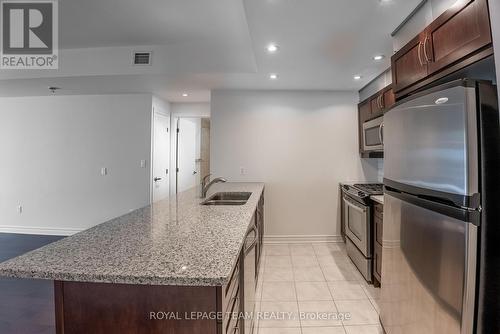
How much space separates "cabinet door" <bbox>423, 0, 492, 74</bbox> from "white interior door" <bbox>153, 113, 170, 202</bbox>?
12.3 feet

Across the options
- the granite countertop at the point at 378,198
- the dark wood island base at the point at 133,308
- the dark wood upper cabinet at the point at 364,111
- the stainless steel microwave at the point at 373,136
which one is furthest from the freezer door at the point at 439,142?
the dark wood upper cabinet at the point at 364,111

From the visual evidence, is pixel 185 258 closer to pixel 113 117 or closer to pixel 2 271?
pixel 2 271

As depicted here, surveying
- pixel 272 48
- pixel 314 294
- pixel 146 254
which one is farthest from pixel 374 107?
pixel 146 254

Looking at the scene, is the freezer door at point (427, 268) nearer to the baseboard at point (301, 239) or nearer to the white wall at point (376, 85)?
the white wall at point (376, 85)

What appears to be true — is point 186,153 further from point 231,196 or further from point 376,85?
point 376,85

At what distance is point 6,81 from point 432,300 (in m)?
5.04

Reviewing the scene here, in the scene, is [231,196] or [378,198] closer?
[378,198]

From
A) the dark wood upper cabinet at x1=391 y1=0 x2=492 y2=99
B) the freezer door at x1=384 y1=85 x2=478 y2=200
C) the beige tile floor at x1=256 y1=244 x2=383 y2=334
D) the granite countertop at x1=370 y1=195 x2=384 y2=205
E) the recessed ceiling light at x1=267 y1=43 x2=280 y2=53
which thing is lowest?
the beige tile floor at x1=256 y1=244 x2=383 y2=334

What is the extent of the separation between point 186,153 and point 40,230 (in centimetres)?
281

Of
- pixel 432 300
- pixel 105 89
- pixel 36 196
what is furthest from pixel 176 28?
pixel 36 196

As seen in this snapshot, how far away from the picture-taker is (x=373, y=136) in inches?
120

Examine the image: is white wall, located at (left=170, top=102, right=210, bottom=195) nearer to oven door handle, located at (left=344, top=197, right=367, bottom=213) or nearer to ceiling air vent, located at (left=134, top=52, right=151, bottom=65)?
ceiling air vent, located at (left=134, top=52, right=151, bottom=65)

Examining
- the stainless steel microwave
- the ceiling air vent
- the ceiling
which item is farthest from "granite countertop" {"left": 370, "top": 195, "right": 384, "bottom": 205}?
the ceiling air vent

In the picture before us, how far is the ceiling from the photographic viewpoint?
188 centimetres
